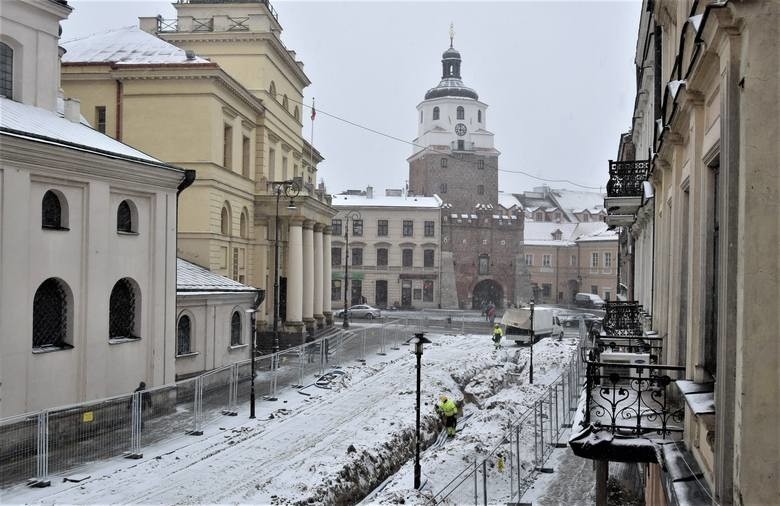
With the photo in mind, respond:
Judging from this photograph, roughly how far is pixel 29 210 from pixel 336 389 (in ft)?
40.4

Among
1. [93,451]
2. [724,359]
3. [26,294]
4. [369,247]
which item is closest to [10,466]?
[93,451]

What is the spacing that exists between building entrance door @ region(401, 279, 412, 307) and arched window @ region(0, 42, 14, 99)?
166 feet

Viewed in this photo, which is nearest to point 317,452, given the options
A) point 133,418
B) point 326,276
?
point 133,418

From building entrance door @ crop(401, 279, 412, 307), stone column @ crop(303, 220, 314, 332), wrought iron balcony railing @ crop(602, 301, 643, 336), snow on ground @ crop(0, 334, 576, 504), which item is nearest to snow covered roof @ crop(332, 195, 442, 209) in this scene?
building entrance door @ crop(401, 279, 412, 307)

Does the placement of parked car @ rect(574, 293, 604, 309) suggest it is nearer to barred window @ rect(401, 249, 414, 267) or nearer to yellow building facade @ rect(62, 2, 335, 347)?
barred window @ rect(401, 249, 414, 267)

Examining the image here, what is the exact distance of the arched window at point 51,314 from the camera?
1562cm

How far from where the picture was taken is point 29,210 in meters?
15.1

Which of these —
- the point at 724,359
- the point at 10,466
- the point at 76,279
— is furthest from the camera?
the point at 76,279

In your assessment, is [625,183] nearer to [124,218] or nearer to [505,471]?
[505,471]

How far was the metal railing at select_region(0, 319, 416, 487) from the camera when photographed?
13258mm

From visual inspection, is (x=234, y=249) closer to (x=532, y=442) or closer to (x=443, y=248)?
(x=532, y=442)

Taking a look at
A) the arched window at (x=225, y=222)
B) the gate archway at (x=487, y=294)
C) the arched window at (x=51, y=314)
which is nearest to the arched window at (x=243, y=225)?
the arched window at (x=225, y=222)

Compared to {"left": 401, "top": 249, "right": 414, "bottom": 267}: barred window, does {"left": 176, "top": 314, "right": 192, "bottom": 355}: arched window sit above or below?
below

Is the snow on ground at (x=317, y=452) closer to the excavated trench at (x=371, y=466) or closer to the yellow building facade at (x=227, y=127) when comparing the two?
the excavated trench at (x=371, y=466)
